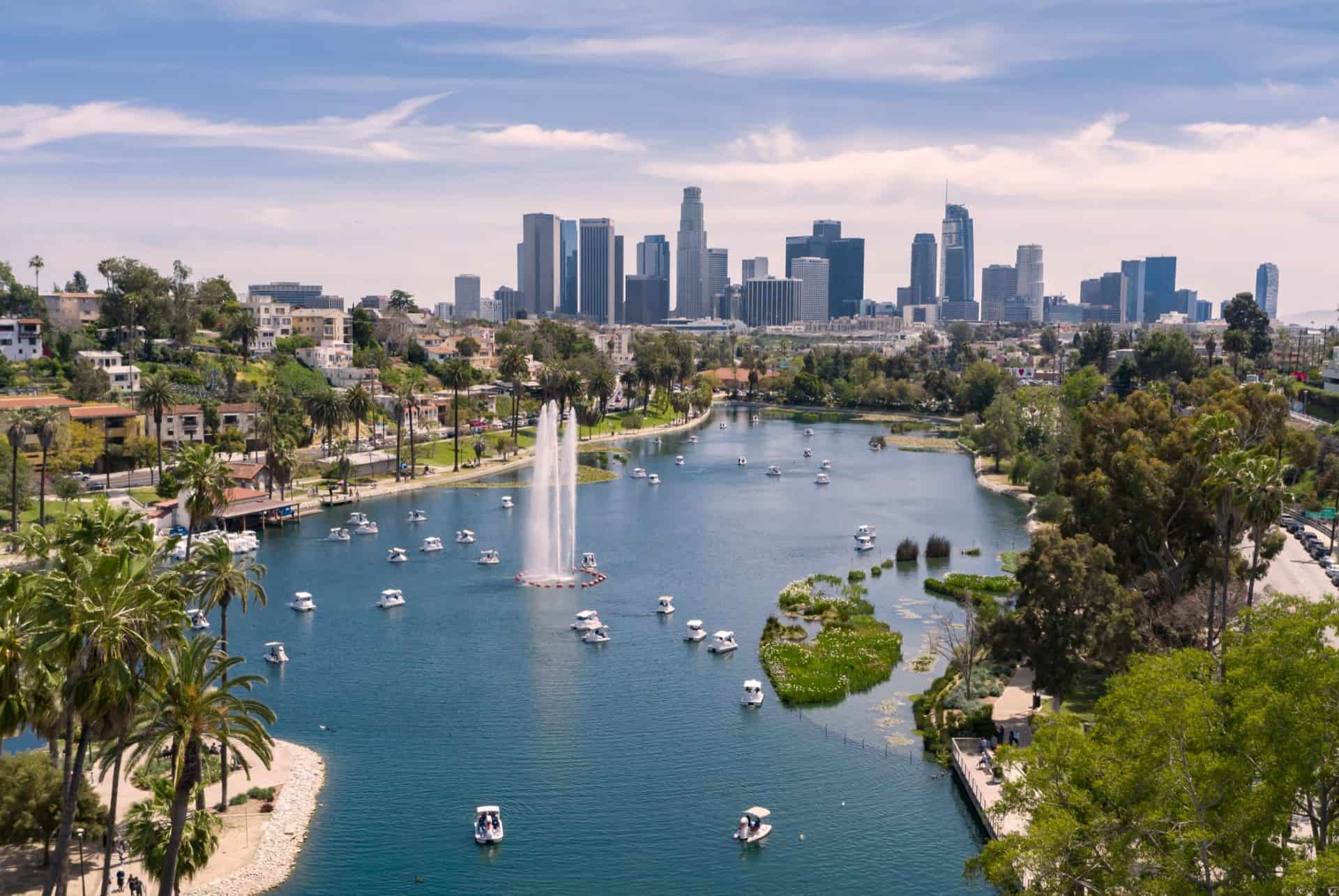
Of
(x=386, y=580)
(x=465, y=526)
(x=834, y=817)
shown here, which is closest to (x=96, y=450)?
(x=465, y=526)

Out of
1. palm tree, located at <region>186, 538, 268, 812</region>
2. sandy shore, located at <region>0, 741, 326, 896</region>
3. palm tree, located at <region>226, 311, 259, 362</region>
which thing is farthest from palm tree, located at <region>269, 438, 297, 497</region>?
sandy shore, located at <region>0, 741, 326, 896</region>

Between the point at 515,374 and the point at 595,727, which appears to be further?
the point at 515,374

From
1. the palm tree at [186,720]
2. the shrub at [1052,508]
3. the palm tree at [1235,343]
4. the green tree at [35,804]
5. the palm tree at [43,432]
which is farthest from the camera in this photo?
the palm tree at [1235,343]

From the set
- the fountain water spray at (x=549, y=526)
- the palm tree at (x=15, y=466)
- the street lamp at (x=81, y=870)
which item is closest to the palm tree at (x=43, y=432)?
the palm tree at (x=15, y=466)

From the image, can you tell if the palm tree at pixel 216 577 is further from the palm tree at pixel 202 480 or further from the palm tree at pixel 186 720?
the palm tree at pixel 186 720

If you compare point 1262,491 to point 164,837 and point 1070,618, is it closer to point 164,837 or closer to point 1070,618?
point 1070,618

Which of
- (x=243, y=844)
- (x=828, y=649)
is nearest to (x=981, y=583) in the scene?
(x=828, y=649)
